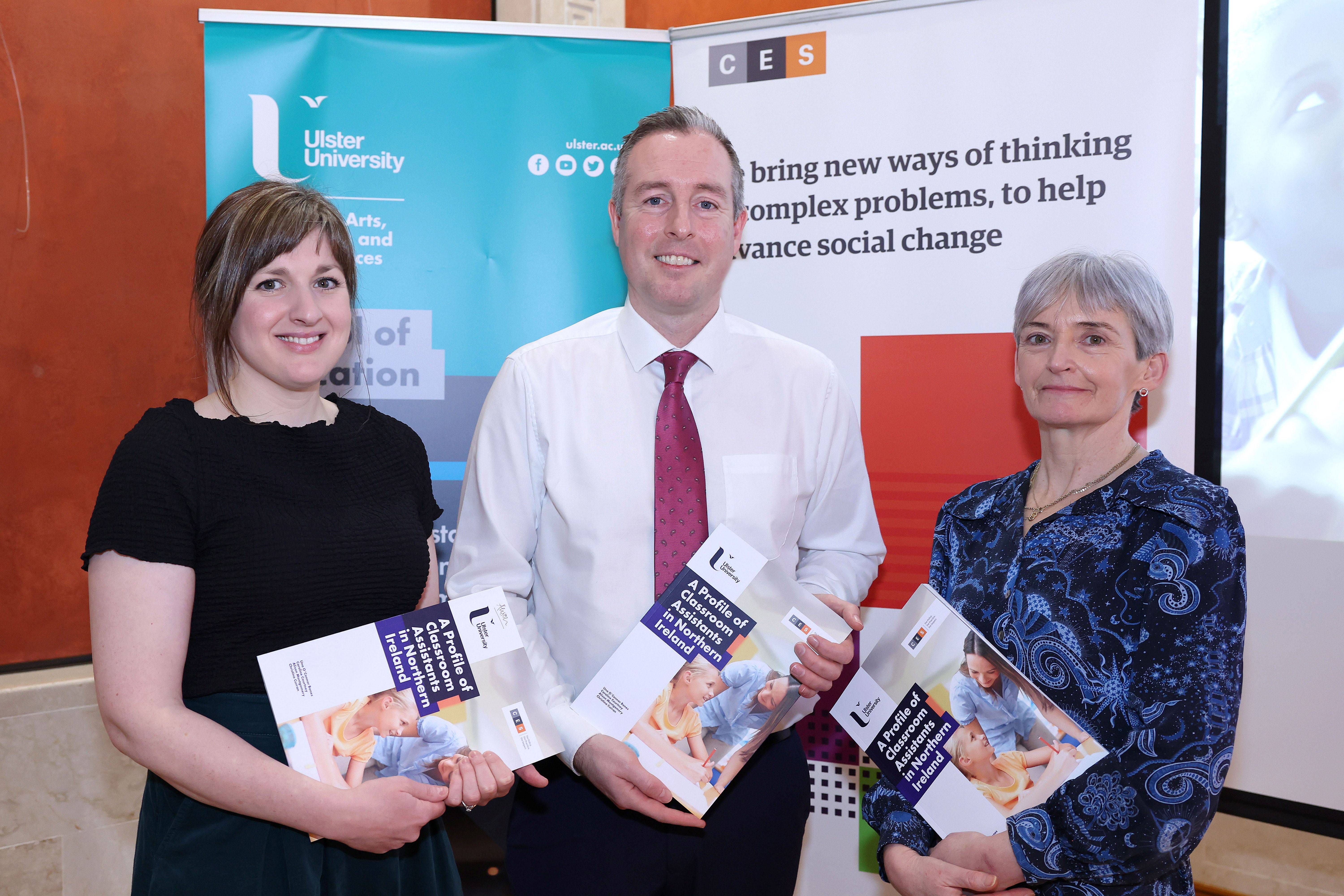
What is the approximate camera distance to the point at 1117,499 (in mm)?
1615

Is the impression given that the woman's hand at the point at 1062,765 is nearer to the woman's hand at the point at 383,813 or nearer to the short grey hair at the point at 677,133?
the woman's hand at the point at 383,813

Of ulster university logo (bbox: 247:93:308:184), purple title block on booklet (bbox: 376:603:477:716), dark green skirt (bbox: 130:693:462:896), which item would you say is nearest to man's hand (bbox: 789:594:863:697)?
purple title block on booklet (bbox: 376:603:477:716)

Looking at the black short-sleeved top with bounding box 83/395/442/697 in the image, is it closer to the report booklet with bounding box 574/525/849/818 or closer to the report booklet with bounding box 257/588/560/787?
the report booklet with bounding box 257/588/560/787

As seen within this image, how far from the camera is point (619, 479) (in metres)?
2.03

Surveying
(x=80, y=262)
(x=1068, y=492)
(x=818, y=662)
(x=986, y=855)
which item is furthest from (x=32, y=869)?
(x=1068, y=492)

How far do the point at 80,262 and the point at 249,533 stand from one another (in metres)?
2.51

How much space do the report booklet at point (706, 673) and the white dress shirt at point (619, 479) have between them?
208mm

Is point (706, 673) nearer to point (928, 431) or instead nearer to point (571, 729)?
point (571, 729)

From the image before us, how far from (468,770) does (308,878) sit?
1.01ft

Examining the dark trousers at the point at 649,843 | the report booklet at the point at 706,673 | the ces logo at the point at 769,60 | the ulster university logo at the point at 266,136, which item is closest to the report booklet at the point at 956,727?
the report booklet at the point at 706,673

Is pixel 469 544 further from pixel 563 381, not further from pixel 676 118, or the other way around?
pixel 676 118

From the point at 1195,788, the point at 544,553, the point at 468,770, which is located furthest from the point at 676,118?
the point at 1195,788

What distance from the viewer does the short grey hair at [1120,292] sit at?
1692mm

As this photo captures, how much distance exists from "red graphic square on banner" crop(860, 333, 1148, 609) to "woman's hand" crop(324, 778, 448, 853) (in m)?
1.79
